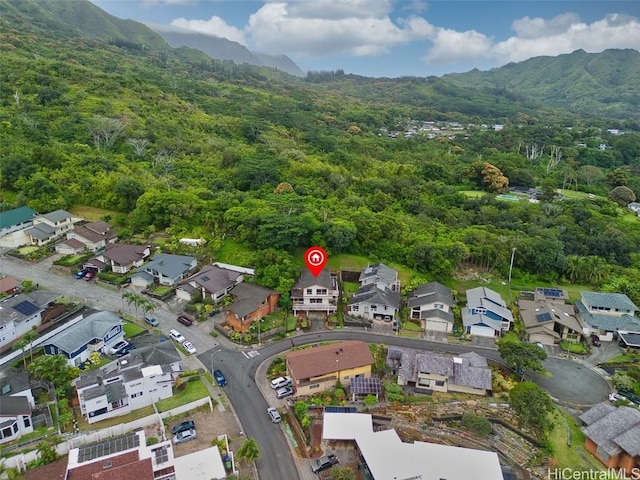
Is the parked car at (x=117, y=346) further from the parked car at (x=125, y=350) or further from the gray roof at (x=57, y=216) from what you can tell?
the gray roof at (x=57, y=216)

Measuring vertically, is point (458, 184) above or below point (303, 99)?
below

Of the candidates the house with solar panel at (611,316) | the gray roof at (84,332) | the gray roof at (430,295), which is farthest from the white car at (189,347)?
the house with solar panel at (611,316)

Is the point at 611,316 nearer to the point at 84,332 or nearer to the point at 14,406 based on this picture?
the point at 84,332

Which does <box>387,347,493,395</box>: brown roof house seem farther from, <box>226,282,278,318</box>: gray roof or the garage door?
<box>226,282,278,318</box>: gray roof

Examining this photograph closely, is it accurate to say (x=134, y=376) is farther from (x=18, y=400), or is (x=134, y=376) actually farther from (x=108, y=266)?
(x=108, y=266)

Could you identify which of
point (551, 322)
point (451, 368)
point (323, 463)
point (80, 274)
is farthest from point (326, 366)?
point (80, 274)

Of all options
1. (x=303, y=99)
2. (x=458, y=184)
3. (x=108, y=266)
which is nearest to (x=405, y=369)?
(x=108, y=266)
